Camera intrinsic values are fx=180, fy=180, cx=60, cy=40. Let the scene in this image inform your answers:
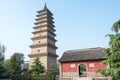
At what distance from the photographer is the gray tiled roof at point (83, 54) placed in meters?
27.8

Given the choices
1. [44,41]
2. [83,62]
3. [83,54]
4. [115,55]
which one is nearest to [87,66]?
[83,62]

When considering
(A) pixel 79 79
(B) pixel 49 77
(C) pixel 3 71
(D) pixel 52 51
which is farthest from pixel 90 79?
(D) pixel 52 51

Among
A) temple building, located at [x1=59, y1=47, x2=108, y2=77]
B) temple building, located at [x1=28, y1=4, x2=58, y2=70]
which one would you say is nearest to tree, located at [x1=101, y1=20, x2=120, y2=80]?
temple building, located at [x1=59, y1=47, x2=108, y2=77]

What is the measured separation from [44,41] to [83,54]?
2507 cm

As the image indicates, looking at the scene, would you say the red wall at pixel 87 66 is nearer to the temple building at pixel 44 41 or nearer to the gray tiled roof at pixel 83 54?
the gray tiled roof at pixel 83 54

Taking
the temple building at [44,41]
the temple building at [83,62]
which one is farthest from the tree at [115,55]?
the temple building at [44,41]

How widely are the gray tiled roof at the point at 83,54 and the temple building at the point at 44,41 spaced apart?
20.6 meters

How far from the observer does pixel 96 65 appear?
2736 cm

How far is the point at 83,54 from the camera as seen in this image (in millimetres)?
29391

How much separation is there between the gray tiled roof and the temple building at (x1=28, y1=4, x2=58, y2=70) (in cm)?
2064

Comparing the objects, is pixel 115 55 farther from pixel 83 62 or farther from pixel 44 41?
pixel 44 41

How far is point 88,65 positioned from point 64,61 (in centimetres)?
400

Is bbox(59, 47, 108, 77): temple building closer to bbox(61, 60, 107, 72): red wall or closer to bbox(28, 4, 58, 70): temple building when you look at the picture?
bbox(61, 60, 107, 72): red wall

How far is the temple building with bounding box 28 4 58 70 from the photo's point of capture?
5142 centimetres
